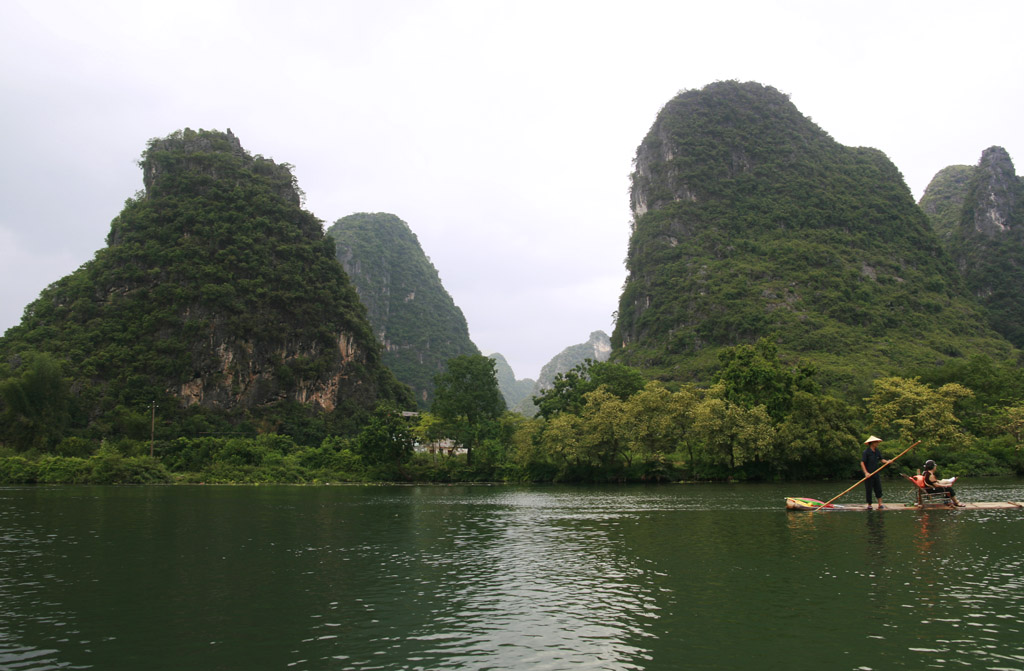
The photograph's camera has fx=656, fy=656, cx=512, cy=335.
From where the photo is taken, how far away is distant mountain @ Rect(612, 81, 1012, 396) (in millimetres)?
94812

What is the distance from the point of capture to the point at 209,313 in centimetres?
9794

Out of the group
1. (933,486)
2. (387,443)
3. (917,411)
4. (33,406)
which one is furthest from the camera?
(33,406)

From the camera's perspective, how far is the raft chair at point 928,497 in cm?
2398

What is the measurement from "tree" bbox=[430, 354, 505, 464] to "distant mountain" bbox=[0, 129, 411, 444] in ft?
114

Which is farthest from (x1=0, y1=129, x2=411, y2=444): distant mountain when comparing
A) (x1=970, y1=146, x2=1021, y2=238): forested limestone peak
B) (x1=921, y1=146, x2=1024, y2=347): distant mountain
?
(x1=970, y1=146, x2=1021, y2=238): forested limestone peak

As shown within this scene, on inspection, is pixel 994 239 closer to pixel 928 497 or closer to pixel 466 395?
pixel 466 395

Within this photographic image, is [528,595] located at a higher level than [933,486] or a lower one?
lower

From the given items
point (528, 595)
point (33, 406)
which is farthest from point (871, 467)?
point (33, 406)

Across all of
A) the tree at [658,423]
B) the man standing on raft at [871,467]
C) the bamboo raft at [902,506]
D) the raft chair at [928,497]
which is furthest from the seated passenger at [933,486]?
the tree at [658,423]

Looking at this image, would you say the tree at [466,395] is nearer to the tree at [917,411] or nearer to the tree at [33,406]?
the tree at [917,411]

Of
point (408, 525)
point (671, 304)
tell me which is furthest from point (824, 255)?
point (408, 525)

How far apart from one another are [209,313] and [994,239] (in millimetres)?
143892

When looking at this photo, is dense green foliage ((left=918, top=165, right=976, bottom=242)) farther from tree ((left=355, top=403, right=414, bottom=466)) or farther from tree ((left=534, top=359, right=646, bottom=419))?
tree ((left=355, top=403, right=414, bottom=466))

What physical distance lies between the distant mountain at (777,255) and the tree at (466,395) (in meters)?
34.9
